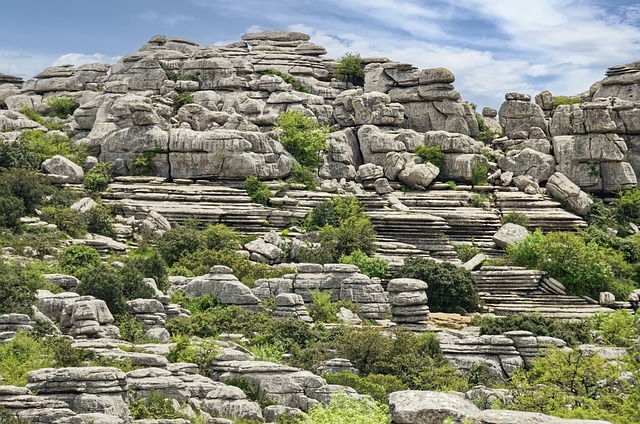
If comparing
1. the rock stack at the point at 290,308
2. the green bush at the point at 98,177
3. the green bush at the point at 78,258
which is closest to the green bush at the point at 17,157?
the green bush at the point at 98,177

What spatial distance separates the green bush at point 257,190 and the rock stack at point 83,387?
36820 mm

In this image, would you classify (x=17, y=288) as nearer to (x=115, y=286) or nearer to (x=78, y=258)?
(x=115, y=286)

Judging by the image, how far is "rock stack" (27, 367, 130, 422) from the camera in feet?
79.2

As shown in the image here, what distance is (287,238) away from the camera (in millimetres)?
55969

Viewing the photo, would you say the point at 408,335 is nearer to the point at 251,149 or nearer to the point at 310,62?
the point at 251,149

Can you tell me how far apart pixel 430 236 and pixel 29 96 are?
41379 millimetres

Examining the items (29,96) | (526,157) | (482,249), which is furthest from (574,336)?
(29,96)

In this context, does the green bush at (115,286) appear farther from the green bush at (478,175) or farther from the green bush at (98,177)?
the green bush at (478,175)

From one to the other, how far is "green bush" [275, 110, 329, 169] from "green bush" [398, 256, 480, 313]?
2085cm

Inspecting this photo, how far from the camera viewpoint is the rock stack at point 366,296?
4359 cm

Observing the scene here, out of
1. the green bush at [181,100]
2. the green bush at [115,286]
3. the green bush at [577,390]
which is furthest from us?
the green bush at [181,100]

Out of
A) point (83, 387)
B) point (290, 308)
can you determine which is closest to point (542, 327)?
point (290, 308)

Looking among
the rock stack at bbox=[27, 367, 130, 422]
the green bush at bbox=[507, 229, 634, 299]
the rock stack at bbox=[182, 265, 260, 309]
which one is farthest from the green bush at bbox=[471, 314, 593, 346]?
the rock stack at bbox=[27, 367, 130, 422]

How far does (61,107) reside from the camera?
7844 centimetres
